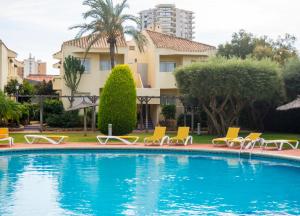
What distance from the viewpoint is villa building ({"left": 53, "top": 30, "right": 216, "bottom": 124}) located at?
133ft

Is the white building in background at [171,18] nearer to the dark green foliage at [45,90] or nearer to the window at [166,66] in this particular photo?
→ the dark green foliage at [45,90]

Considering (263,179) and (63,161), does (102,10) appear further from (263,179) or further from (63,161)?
(263,179)

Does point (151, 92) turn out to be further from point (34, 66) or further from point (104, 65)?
point (34, 66)

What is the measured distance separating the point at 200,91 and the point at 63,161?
35.5ft

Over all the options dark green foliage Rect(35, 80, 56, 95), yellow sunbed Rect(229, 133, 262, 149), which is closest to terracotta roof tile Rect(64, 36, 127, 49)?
dark green foliage Rect(35, 80, 56, 95)

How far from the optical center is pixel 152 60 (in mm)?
42469

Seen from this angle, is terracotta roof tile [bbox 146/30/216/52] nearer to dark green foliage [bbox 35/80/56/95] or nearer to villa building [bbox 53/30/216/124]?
villa building [bbox 53/30/216/124]

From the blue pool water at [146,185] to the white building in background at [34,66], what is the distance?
297 ft

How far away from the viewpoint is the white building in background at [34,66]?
10932cm

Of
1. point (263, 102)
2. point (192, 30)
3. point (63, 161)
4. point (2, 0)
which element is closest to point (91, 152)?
point (63, 161)

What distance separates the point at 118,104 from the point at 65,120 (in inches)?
415

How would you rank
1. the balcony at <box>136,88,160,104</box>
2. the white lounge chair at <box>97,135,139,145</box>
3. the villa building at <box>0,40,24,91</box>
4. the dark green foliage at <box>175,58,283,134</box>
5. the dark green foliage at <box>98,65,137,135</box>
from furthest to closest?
the villa building at <box>0,40,24,91</box>, the balcony at <box>136,88,160,104</box>, the dark green foliage at <box>175,58,283,134</box>, the dark green foliage at <box>98,65,137,135</box>, the white lounge chair at <box>97,135,139,145</box>

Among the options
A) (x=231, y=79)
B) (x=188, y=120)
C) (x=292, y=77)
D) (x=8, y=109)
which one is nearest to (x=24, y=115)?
(x=8, y=109)

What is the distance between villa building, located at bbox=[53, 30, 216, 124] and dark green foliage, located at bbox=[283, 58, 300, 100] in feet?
35.1
